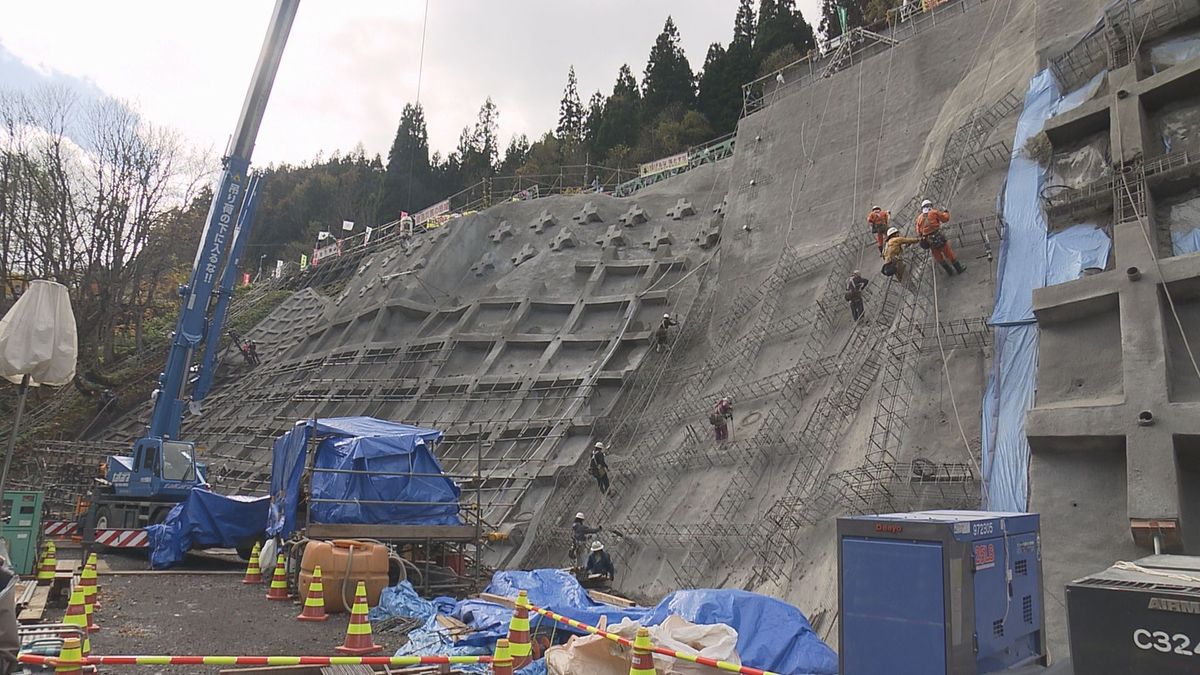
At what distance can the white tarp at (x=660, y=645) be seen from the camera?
23.3 ft

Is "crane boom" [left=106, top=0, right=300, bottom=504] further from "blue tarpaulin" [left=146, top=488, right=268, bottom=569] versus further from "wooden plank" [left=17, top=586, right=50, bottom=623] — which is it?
"wooden plank" [left=17, top=586, right=50, bottom=623]

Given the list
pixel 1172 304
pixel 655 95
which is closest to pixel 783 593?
pixel 1172 304

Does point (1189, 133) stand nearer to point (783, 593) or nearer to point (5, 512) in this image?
point (783, 593)

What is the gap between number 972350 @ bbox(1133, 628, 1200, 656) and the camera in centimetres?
357

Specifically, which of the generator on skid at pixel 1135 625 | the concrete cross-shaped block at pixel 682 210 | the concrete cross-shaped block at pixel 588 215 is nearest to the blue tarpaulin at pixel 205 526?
the generator on skid at pixel 1135 625

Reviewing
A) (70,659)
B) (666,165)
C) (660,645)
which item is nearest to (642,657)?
(660,645)

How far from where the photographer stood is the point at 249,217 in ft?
82.1

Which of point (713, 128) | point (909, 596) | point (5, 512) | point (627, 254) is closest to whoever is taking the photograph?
point (909, 596)

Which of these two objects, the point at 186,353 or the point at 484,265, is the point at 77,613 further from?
the point at 484,265

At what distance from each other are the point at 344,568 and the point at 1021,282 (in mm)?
11680

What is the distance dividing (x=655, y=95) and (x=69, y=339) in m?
53.8

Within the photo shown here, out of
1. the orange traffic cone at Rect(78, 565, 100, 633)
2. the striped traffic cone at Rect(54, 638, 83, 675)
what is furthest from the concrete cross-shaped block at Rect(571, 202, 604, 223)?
the striped traffic cone at Rect(54, 638, 83, 675)

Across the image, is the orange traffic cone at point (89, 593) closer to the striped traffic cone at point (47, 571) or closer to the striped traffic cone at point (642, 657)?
the striped traffic cone at point (47, 571)

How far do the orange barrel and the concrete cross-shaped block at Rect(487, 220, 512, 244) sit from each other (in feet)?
79.1
